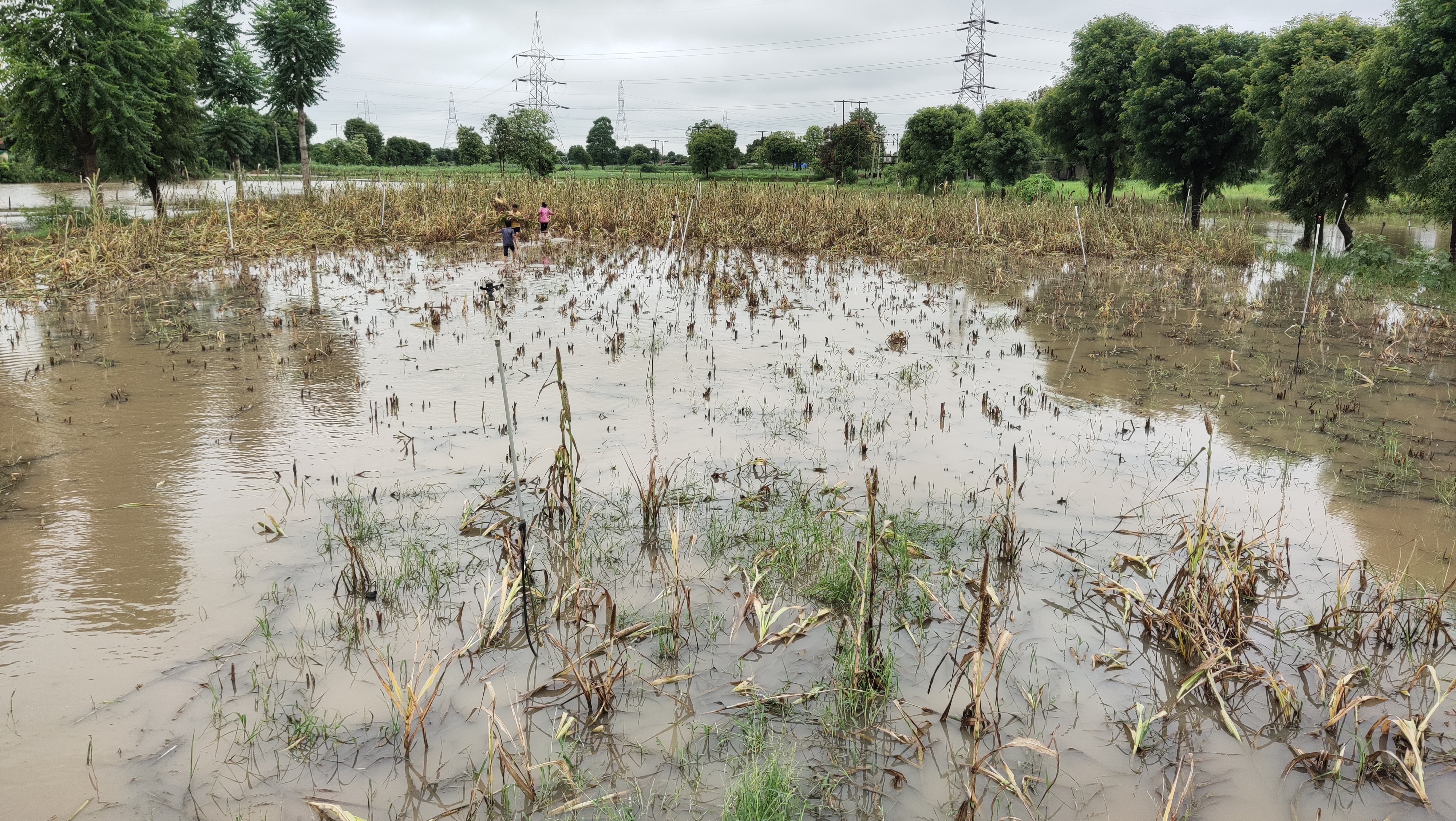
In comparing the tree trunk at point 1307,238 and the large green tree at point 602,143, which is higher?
the large green tree at point 602,143

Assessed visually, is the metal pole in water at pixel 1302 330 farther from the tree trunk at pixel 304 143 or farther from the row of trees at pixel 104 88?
the tree trunk at pixel 304 143

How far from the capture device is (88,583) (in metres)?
4.36

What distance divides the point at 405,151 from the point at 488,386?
97290mm

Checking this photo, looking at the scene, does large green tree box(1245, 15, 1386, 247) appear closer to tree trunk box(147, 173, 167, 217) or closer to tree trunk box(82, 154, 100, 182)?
tree trunk box(147, 173, 167, 217)

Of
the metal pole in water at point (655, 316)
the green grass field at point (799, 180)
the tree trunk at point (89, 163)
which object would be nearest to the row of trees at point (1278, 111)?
the green grass field at point (799, 180)

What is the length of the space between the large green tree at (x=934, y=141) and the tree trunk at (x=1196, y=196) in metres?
24.5

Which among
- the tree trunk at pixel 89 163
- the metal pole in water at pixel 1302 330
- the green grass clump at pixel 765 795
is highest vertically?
the tree trunk at pixel 89 163

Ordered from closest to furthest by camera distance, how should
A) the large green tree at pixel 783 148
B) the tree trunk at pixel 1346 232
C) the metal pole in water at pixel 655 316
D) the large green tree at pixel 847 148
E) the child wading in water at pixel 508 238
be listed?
1. the metal pole in water at pixel 655 316
2. the child wading in water at pixel 508 238
3. the tree trunk at pixel 1346 232
4. the large green tree at pixel 847 148
5. the large green tree at pixel 783 148

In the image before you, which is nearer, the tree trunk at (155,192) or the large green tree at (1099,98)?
the tree trunk at (155,192)

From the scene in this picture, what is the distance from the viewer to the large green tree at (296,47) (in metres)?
32.2

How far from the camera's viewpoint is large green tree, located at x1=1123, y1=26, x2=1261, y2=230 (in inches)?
1067

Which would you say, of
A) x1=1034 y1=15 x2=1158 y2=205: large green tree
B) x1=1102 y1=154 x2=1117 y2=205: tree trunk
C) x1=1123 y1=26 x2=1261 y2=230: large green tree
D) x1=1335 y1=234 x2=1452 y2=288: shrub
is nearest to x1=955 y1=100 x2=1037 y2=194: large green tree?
x1=1034 y1=15 x2=1158 y2=205: large green tree

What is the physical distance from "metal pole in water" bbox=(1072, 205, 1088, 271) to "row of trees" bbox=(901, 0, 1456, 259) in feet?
14.6

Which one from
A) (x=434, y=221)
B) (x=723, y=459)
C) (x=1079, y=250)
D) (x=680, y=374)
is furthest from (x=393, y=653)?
(x=1079, y=250)
